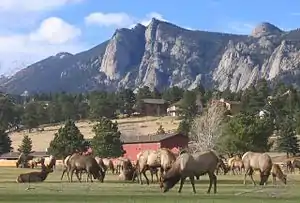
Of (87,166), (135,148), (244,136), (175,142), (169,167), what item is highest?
(175,142)

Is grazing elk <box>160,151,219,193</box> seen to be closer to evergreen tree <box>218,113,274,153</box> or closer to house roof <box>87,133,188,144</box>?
evergreen tree <box>218,113,274,153</box>

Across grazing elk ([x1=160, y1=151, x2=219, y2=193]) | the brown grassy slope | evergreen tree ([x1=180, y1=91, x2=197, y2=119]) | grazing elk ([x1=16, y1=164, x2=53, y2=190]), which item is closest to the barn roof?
the brown grassy slope

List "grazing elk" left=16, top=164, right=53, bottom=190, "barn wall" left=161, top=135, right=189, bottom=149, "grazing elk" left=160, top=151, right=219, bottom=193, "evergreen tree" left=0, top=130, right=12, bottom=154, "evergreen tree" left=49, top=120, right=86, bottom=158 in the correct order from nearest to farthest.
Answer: "grazing elk" left=160, top=151, right=219, bottom=193, "grazing elk" left=16, top=164, right=53, bottom=190, "evergreen tree" left=49, top=120, right=86, bottom=158, "barn wall" left=161, top=135, right=189, bottom=149, "evergreen tree" left=0, top=130, right=12, bottom=154

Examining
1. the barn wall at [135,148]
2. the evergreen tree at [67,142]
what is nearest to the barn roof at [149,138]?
the barn wall at [135,148]

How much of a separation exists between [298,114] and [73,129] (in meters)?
48.4

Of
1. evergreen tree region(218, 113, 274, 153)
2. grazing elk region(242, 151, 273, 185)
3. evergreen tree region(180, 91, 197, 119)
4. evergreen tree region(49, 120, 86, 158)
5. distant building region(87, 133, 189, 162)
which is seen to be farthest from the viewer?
evergreen tree region(180, 91, 197, 119)

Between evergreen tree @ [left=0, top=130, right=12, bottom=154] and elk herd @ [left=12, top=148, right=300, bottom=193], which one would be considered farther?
evergreen tree @ [left=0, top=130, right=12, bottom=154]

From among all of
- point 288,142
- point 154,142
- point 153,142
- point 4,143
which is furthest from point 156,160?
point 4,143

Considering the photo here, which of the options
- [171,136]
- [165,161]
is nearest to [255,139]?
[171,136]

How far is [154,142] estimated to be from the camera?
141250mm

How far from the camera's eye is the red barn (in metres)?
138

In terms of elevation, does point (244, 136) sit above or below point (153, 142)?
below

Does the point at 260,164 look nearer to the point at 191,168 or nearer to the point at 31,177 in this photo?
the point at 191,168

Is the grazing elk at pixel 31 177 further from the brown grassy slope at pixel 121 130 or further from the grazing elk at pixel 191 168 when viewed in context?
the brown grassy slope at pixel 121 130
